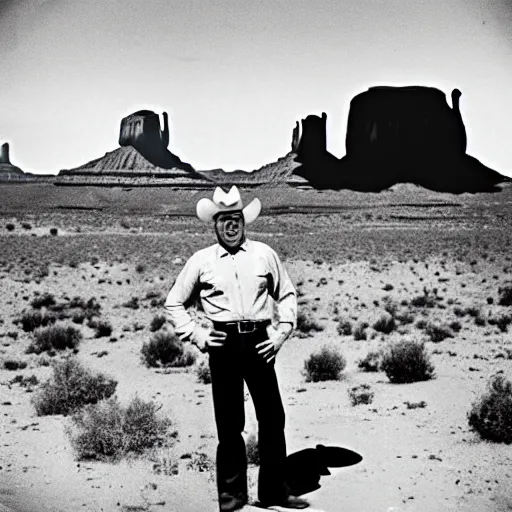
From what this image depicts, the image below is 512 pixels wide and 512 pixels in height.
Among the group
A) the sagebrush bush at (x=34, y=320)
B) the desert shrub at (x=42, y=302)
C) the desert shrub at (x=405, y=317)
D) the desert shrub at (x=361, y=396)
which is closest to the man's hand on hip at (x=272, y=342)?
the desert shrub at (x=361, y=396)

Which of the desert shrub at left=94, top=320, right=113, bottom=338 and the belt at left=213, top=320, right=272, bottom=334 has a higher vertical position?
the belt at left=213, top=320, right=272, bottom=334

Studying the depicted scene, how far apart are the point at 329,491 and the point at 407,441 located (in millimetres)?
1507

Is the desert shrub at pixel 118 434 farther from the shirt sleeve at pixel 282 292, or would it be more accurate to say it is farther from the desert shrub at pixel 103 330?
the desert shrub at pixel 103 330

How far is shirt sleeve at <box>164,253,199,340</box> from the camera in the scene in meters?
4.66

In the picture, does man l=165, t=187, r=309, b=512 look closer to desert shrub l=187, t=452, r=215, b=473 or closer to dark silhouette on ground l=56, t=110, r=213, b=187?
desert shrub l=187, t=452, r=215, b=473

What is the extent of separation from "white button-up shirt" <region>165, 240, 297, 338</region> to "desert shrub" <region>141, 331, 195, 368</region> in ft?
20.6

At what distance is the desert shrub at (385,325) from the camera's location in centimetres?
1408

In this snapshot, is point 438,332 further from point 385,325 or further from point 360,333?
point 385,325

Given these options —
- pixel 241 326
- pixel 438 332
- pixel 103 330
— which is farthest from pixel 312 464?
pixel 103 330

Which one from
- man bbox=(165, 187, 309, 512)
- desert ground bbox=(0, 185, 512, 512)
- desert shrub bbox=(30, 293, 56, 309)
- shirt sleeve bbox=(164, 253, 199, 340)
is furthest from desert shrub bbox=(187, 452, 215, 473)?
desert shrub bbox=(30, 293, 56, 309)

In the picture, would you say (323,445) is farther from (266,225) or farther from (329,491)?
(266,225)

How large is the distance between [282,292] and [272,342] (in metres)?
0.34

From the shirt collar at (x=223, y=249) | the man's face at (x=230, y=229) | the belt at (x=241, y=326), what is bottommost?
the belt at (x=241, y=326)

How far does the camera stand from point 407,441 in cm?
672
